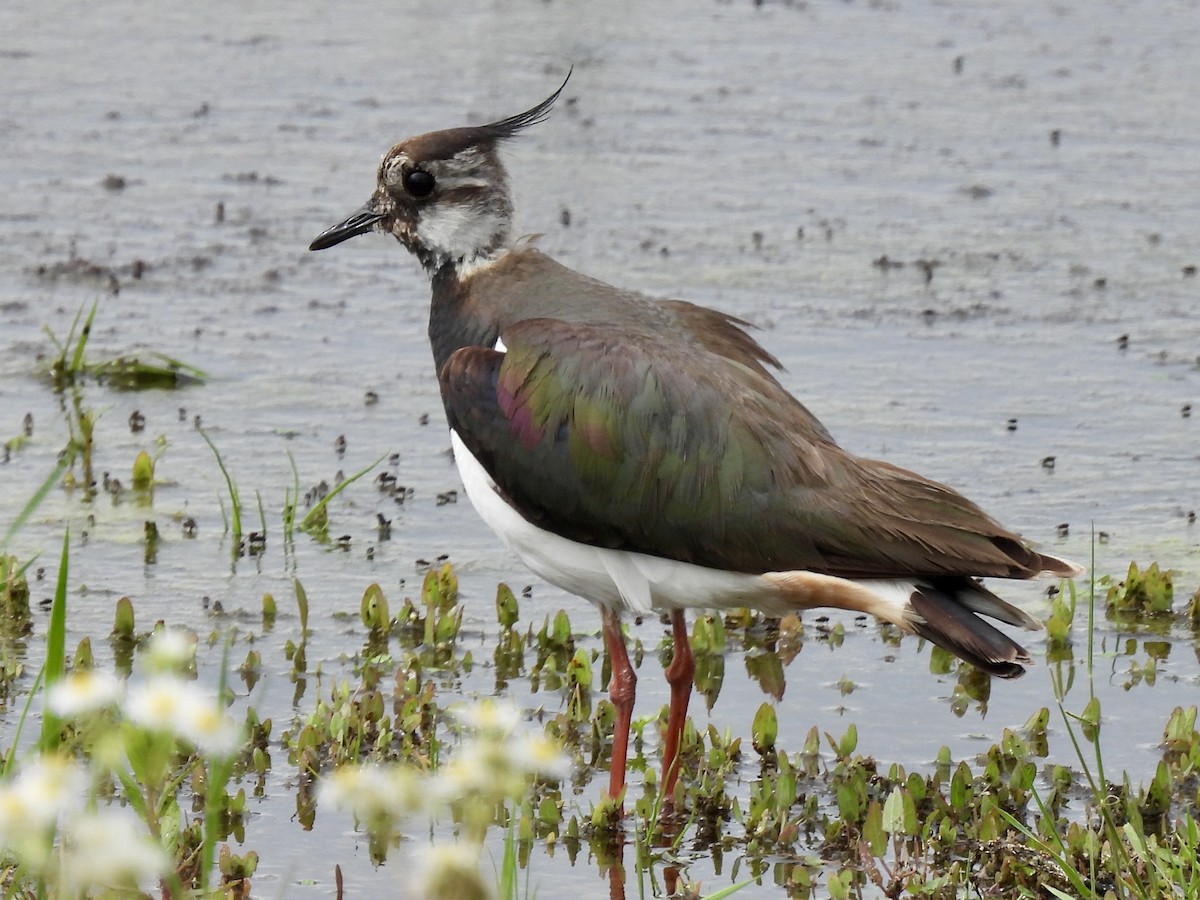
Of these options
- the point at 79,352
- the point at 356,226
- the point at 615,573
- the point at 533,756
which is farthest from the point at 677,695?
the point at 79,352

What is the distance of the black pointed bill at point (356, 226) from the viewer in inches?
257

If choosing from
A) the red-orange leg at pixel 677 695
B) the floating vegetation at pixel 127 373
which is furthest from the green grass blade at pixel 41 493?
the floating vegetation at pixel 127 373

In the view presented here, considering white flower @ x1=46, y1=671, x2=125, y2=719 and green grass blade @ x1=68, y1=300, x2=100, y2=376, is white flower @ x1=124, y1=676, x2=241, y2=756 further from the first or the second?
green grass blade @ x1=68, y1=300, x2=100, y2=376

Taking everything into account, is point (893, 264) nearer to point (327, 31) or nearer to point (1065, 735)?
point (1065, 735)

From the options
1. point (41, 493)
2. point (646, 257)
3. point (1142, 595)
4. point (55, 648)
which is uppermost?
point (646, 257)

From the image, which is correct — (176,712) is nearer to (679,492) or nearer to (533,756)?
(533,756)

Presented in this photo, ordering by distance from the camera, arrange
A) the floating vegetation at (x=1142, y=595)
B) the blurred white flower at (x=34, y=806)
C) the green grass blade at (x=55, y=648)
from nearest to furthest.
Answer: the blurred white flower at (x=34, y=806) < the green grass blade at (x=55, y=648) < the floating vegetation at (x=1142, y=595)

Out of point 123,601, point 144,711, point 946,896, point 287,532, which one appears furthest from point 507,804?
point 144,711

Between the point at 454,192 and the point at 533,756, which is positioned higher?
the point at 454,192

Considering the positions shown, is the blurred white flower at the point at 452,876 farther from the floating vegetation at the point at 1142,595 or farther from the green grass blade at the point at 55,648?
the floating vegetation at the point at 1142,595

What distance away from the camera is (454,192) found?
634 cm

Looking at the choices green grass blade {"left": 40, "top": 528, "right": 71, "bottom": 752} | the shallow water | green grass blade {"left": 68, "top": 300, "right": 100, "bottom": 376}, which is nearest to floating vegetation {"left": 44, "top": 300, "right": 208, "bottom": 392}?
green grass blade {"left": 68, "top": 300, "right": 100, "bottom": 376}

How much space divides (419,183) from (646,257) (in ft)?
16.4

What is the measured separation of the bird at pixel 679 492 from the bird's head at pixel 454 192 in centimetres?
33
